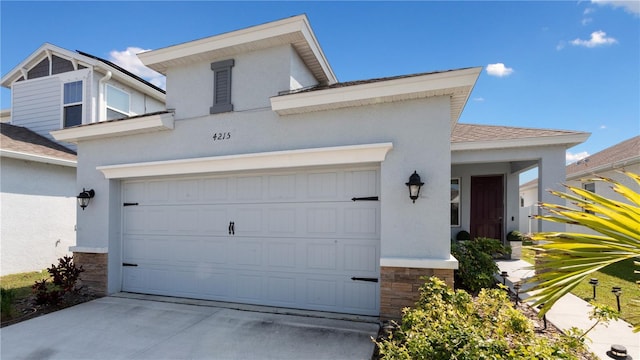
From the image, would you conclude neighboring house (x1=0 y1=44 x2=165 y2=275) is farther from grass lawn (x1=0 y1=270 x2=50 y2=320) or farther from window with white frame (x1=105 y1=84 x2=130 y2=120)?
grass lawn (x1=0 y1=270 x2=50 y2=320)

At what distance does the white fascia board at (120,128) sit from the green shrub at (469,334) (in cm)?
584

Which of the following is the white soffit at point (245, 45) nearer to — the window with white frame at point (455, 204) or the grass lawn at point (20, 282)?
the grass lawn at point (20, 282)

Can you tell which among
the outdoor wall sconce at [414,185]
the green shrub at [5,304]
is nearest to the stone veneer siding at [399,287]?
the outdoor wall sconce at [414,185]

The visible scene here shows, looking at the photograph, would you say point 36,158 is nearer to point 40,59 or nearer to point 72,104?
point 72,104

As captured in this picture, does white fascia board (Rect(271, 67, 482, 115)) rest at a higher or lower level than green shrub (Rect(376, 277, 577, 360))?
higher

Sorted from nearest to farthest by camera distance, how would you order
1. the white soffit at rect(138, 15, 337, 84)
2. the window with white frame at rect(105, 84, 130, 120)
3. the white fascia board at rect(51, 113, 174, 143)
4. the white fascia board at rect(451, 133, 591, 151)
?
the white soffit at rect(138, 15, 337, 84) → the white fascia board at rect(51, 113, 174, 143) → the white fascia board at rect(451, 133, 591, 151) → the window with white frame at rect(105, 84, 130, 120)

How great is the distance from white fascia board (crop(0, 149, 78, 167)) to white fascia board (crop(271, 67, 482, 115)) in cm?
799

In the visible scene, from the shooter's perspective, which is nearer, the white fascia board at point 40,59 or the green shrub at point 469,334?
the green shrub at point 469,334

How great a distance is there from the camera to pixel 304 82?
6.58 meters

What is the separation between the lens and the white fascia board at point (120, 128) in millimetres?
→ 6273

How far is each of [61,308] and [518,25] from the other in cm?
1185

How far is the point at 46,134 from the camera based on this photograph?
36.4ft

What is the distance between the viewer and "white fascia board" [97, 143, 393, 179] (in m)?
4.97

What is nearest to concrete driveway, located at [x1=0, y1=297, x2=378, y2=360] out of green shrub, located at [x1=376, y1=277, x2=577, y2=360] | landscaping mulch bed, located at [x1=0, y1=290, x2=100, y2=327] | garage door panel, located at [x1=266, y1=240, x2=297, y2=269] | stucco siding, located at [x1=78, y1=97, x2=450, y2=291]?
landscaping mulch bed, located at [x1=0, y1=290, x2=100, y2=327]
